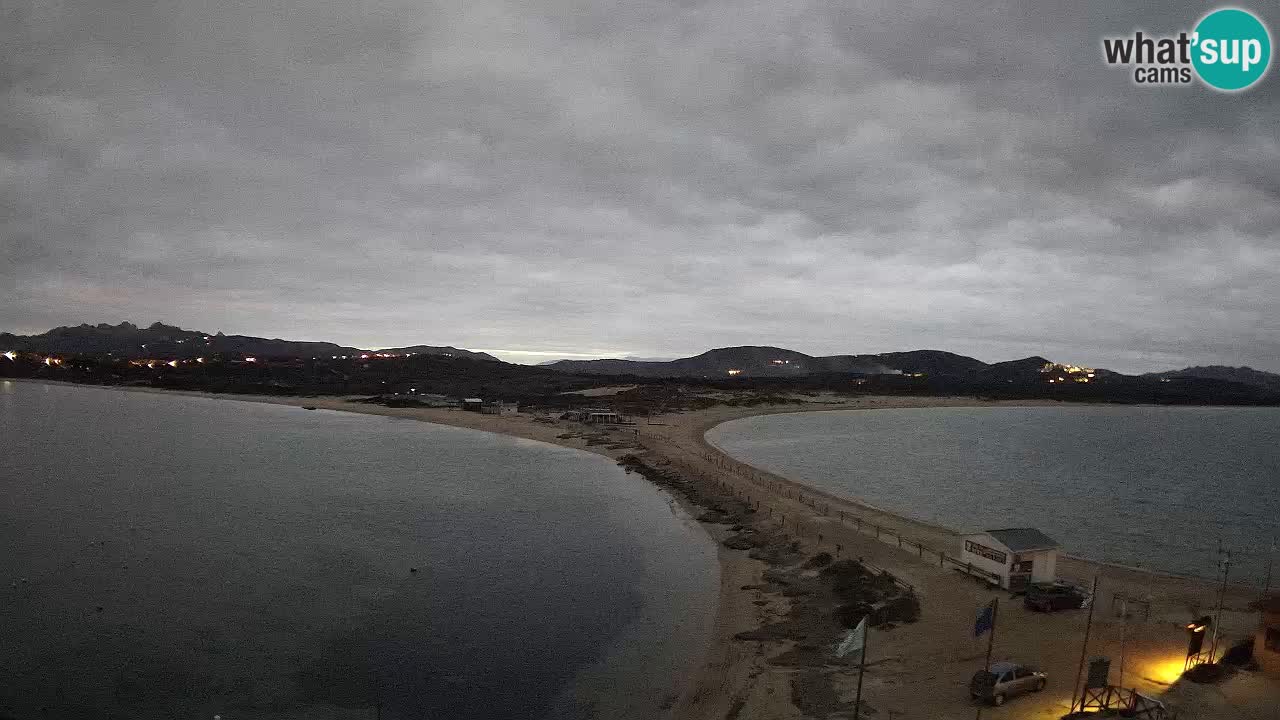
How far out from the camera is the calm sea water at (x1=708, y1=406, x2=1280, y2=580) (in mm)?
40375

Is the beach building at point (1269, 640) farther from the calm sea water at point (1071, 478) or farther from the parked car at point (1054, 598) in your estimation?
the calm sea water at point (1071, 478)

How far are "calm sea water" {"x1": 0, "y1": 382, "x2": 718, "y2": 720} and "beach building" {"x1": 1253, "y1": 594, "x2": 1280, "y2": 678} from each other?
15.2 meters

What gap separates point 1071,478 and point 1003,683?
6015 cm

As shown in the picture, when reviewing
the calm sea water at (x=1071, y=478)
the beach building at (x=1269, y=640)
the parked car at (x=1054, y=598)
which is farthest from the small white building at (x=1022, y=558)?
the calm sea water at (x=1071, y=478)

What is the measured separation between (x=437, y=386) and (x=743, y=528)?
13951 centimetres

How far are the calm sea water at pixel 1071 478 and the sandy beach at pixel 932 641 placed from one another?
9.70m

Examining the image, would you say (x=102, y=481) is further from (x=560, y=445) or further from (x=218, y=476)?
(x=560, y=445)

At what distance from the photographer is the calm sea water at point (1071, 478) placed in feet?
132

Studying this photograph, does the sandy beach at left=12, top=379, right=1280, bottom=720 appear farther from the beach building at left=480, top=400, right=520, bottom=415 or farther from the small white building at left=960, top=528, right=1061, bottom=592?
the beach building at left=480, top=400, right=520, bottom=415

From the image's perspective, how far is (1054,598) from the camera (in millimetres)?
22781

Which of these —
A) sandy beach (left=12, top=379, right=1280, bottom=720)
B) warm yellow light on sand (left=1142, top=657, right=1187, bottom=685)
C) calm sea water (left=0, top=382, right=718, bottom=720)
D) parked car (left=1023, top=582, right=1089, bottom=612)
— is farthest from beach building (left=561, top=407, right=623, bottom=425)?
warm yellow light on sand (left=1142, top=657, right=1187, bottom=685)

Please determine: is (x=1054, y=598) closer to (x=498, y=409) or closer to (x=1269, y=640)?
(x=1269, y=640)

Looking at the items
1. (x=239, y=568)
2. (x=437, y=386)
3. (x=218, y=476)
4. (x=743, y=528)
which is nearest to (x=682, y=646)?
(x=743, y=528)

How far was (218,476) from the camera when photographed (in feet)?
177
